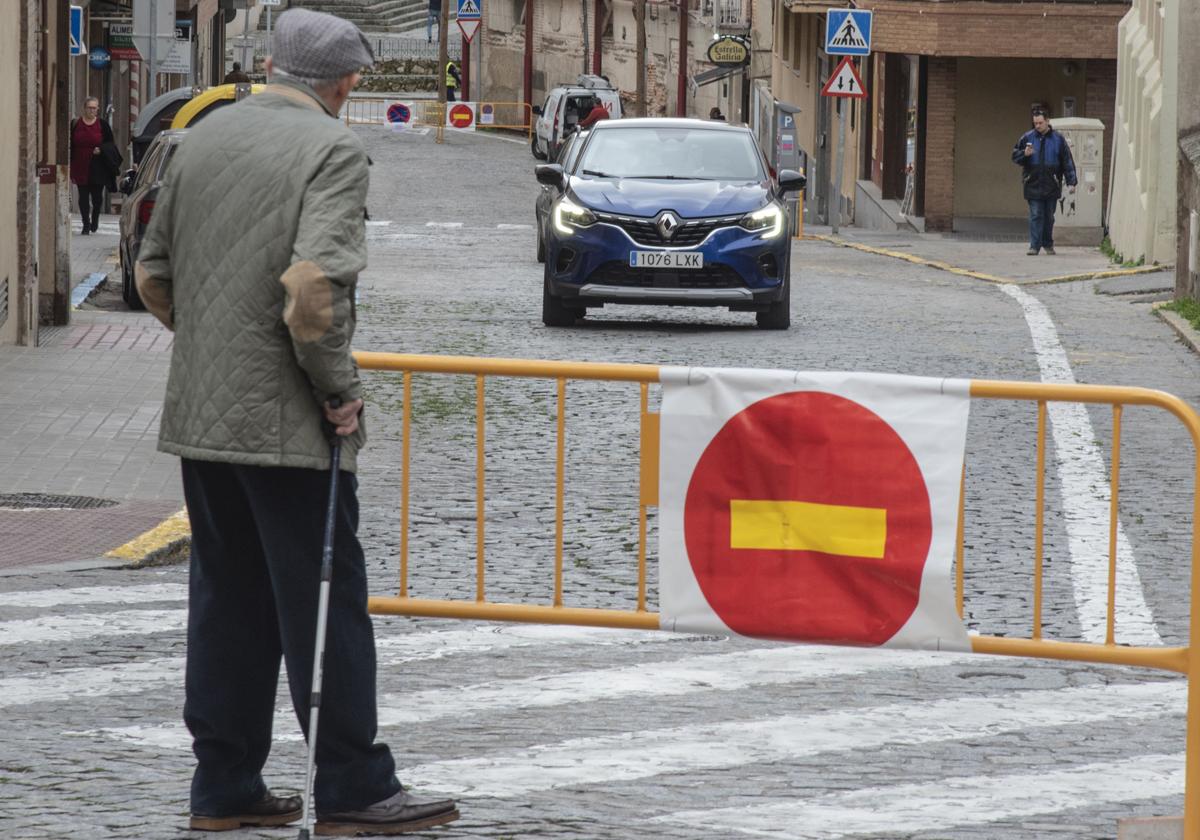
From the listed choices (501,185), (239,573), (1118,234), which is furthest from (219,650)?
(501,185)

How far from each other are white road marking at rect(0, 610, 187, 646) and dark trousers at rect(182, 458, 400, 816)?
231 centimetres

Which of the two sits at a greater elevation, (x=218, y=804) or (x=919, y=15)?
(x=919, y=15)

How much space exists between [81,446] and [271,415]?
703cm

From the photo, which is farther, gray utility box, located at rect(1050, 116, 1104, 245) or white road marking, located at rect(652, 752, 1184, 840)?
gray utility box, located at rect(1050, 116, 1104, 245)

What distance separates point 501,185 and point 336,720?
40.8m

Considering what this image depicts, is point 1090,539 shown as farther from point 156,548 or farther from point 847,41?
point 847,41

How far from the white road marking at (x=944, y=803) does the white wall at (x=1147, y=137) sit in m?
20.9

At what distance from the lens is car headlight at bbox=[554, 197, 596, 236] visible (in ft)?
59.4

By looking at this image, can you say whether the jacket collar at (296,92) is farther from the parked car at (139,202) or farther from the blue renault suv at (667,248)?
the parked car at (139,202)

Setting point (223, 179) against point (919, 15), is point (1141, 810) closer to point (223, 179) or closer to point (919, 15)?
point (223, 179)

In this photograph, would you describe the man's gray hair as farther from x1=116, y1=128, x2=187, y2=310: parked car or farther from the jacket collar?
x1=116, y1=128, x2=187, y2=310: parked car

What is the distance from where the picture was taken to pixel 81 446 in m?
11.8

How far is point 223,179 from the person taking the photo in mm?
5055

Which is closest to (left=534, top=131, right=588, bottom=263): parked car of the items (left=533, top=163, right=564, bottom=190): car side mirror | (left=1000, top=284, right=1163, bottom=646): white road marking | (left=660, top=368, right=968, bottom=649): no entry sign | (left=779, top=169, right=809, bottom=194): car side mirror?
(left=533, top=163, right=564, bottom=190): car side mirror
